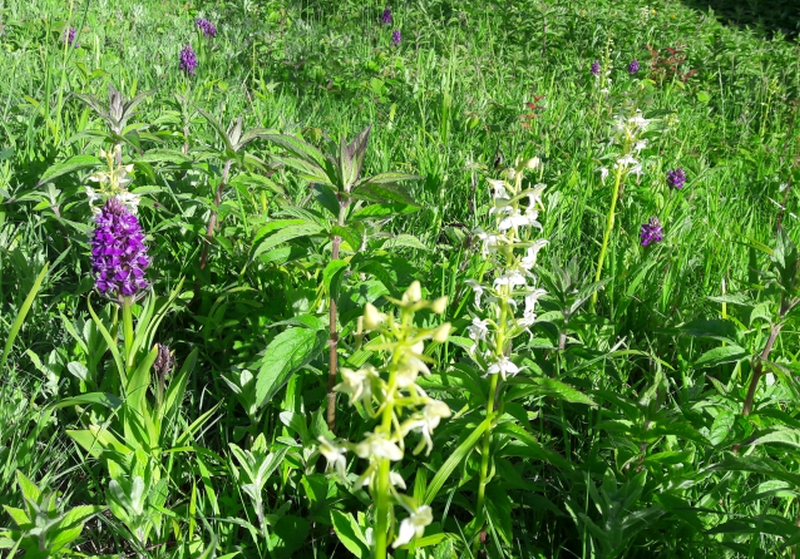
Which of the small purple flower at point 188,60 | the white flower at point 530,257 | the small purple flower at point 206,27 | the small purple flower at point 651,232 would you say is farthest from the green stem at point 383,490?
the small purple flower at point 206,27

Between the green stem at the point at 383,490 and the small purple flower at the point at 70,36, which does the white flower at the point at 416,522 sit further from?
the small purple flower at the point at 70,36

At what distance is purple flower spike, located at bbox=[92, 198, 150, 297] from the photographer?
6.11ft

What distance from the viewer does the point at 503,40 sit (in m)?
6.10

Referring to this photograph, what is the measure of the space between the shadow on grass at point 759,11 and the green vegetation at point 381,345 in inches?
304

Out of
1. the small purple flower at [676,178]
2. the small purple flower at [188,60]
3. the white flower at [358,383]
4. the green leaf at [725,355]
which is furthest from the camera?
the small purple flower at [188,60]

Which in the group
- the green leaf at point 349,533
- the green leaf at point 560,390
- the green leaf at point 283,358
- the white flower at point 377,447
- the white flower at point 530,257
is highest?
the white flower at point 530,257

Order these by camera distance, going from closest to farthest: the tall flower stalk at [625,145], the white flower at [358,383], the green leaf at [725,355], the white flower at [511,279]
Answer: the white flower at [358,383] → the white flower at [511,279] → the green leaf at [725,355] → the tall flower stalk at [625,145]

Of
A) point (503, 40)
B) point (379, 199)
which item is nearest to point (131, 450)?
point (379, 199)

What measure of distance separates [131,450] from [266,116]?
2.41 metres

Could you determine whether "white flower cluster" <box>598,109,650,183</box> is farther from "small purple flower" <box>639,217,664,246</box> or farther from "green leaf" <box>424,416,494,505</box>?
"green leaf" <box>424,416,494,505</box>

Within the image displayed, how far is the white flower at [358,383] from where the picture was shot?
92cm

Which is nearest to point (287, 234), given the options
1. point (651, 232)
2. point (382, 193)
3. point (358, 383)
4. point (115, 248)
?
point (382, 193)

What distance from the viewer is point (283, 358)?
1649 millimetres

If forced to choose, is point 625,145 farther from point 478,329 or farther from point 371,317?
point 371,317
